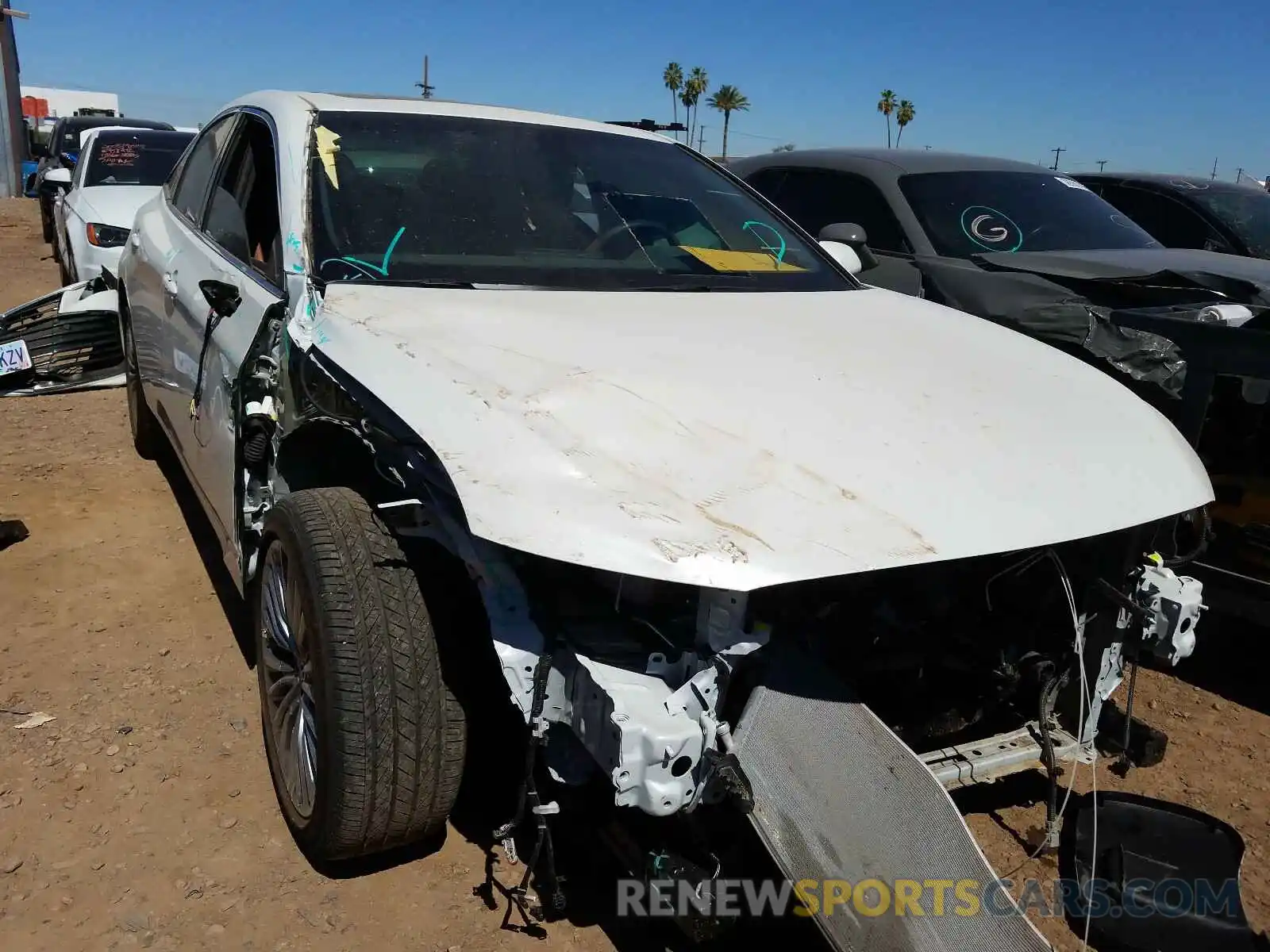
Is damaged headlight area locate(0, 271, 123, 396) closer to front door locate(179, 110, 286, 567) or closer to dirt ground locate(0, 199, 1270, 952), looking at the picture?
dirt ground locate(0, 199, 1270, 952)

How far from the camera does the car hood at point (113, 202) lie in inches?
319

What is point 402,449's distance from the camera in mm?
2119

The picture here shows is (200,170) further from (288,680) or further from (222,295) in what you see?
(288,680)

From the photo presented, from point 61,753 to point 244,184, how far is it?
1.89 meters

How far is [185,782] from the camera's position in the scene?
287cm

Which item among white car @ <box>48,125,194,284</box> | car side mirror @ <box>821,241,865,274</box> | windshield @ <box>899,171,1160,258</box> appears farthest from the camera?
white car @ <box>48,125,194,284</box>

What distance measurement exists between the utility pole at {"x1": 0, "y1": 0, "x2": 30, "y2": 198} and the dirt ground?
25.3 metres

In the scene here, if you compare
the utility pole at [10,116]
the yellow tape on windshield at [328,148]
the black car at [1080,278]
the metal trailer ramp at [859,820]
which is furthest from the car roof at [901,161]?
the utility pole at [10,116]

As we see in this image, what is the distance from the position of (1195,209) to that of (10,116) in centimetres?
2699

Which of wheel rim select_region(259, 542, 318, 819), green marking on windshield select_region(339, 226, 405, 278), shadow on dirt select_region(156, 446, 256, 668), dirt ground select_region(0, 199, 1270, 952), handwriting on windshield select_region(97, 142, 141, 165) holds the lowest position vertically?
dirt ground select_region(0, 199, 1270, 952)

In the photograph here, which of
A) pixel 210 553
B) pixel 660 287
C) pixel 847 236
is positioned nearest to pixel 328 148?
pixel 660 287

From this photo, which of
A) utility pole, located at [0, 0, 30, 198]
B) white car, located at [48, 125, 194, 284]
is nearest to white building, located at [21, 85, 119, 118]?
utility pole, located at [0, 0, 30, 198]

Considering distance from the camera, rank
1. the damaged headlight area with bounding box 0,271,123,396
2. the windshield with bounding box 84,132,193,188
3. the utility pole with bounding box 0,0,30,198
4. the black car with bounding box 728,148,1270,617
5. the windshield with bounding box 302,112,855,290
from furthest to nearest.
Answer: the utility pole with bounding box 0,0,30,198, the windshield with bounding box 84,132,193,188, the damaged headlight area with bounding box 0,271,123,396, the black car with bounding box 728,148,1270,617, the windshield with bounding box 302,112,855,290

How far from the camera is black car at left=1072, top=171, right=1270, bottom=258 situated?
706cm
